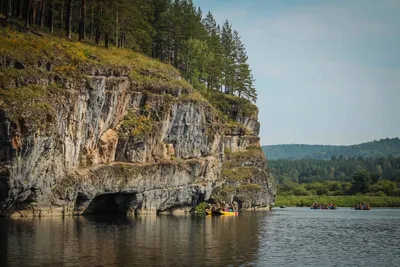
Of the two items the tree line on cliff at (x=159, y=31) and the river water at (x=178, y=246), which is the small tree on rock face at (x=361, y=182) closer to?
the tree line on cliff at (x=159, y=31)

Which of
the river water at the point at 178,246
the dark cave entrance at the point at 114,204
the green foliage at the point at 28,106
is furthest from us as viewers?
the dark cave entrance at the point at 114,204

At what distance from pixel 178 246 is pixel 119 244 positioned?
5.08m

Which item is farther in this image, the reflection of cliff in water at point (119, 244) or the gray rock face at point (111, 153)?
the gray rock face at point (111, 153)

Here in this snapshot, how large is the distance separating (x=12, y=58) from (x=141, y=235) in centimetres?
2750

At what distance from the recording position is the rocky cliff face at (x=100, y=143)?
190ft

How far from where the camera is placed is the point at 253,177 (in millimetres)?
121625

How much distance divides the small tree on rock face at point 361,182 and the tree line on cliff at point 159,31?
7203 cm

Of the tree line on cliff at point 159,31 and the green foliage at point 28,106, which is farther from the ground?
the tree line on cliff at point 159,31

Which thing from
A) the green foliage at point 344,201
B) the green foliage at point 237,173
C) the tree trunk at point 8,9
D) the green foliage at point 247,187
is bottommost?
the green foliage at point 344,201

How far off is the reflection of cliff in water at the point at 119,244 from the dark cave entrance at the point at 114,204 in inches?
679

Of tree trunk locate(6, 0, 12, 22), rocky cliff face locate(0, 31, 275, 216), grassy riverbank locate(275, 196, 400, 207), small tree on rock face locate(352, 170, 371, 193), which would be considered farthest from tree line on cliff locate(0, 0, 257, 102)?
small tree on rock face locate(352, 170, 371, 193)

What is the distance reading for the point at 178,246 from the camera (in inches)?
1759

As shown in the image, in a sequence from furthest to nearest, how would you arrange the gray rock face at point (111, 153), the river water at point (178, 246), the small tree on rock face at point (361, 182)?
the small tree on rock face at point (361, 182), the gray rock face at point (111, 153), the river water at point (178, 246)

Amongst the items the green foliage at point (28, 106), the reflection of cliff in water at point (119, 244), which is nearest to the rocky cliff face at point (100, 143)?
the green foliage at point (28, 106)
